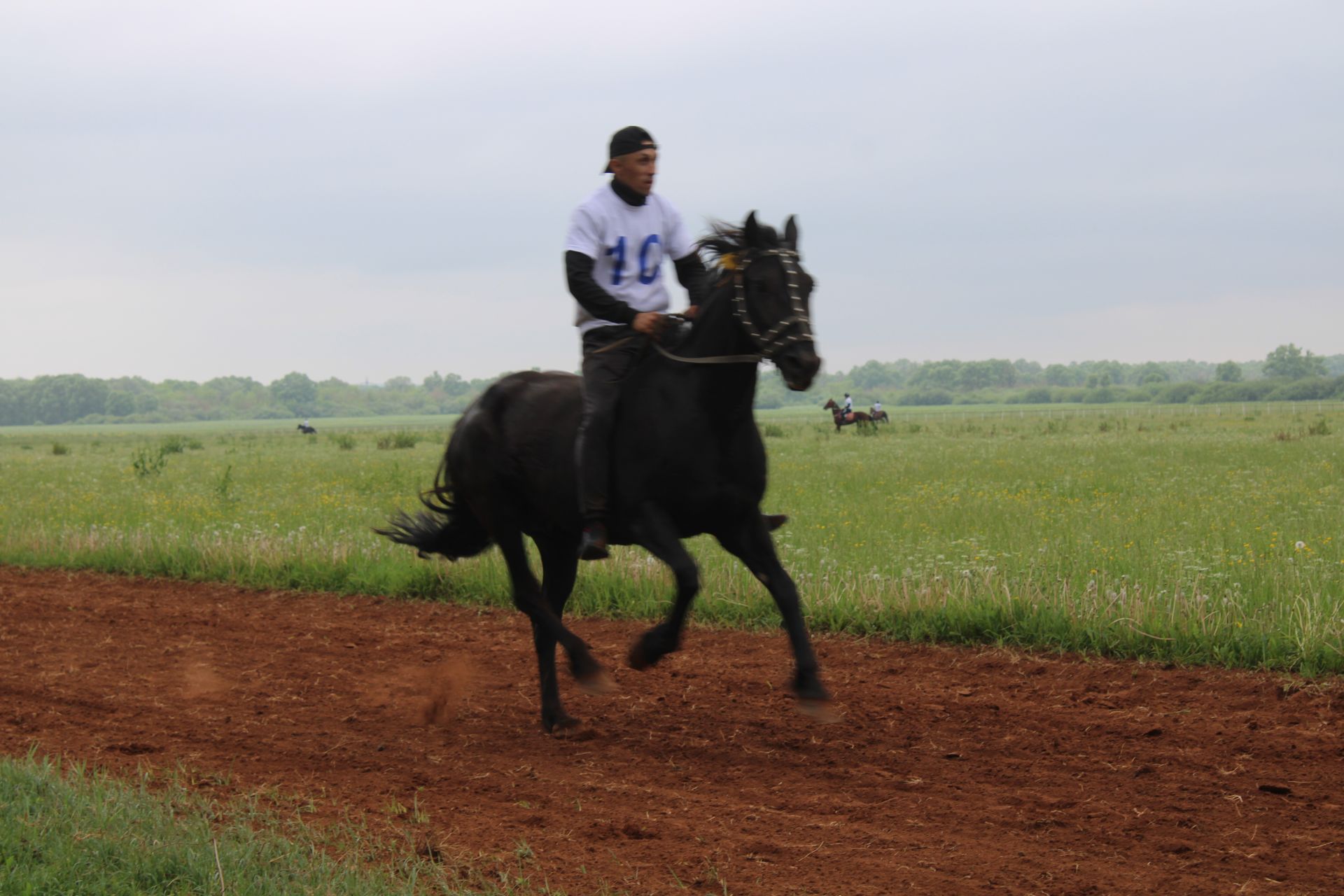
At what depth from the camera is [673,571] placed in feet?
19.9

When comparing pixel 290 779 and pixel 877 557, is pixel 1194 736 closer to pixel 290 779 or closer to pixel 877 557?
pixel 290 779

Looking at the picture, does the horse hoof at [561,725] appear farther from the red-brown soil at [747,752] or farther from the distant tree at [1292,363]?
the distant tree at [1292,363]

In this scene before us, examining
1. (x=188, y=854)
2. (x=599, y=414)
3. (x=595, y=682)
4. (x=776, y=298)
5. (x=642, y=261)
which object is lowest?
(x=188, y=854)

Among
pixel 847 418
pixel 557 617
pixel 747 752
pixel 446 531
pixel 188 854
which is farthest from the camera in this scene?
pixel 847 418

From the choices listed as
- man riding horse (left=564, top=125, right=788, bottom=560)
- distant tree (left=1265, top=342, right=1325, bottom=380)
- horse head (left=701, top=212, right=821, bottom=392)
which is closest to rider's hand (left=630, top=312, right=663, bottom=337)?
man riding horse (left=564, top=125, right=788, bottom=560)

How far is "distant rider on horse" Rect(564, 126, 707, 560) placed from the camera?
633 centimetres

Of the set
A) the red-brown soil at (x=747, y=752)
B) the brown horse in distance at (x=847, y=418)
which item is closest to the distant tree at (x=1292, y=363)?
the brown horse in distance at (x=847, y=418)

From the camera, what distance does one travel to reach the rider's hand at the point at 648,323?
6.14m

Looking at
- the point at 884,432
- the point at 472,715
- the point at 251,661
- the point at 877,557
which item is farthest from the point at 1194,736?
the point at 884,432

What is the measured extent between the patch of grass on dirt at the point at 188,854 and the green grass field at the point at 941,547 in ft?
17.1

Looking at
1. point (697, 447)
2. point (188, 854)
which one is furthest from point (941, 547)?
point (188, 854)

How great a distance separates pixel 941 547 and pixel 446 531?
18.9 ft

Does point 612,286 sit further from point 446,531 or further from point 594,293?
point 446,531

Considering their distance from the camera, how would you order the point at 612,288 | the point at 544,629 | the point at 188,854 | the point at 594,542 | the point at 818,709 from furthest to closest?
the point at 544,629 → the point at 612,288 → the point at 594,542 → the point at 818,709 → the point at 188,854
